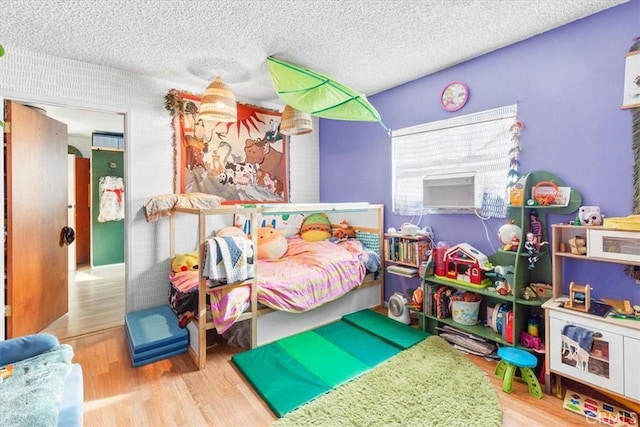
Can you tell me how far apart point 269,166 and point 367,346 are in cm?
236

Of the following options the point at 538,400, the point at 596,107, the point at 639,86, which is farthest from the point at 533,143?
the point at 538,400

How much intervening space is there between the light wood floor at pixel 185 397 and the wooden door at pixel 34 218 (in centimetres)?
74

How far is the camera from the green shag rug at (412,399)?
168 centimetres

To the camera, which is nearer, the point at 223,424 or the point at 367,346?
the point at 223,424

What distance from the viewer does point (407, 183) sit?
324 centimetres

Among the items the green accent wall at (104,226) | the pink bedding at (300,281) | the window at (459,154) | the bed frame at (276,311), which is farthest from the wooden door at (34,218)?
the window at (459,154)

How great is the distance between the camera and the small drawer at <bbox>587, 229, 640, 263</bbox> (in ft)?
5.69

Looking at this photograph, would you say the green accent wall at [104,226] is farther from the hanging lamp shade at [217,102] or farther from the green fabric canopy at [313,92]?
the green fabric canopy at [313,92]

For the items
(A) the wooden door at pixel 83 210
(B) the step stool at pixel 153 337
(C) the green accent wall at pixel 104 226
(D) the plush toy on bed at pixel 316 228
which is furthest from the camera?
(A) the wooden door at pixel 83 210

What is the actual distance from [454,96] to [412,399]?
2503 millimetres

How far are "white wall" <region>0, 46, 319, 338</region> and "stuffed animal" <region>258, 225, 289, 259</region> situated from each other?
37.9 inches

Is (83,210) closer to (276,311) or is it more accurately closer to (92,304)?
(92,304)

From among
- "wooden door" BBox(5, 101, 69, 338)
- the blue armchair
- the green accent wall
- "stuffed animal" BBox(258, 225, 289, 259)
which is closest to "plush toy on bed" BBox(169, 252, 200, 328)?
"stuffed animal" BBox(258, 225, 289, 259)

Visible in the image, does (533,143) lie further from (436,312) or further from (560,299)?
(436,312)
